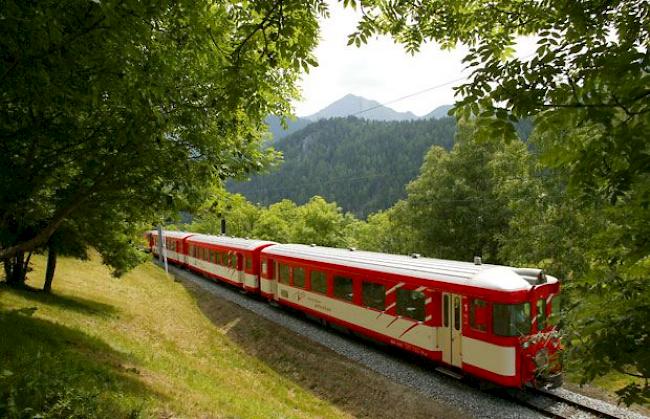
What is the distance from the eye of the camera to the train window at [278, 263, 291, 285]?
19231 millimetres

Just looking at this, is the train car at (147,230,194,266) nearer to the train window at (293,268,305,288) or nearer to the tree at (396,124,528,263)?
the tree at (396,124,528,263)

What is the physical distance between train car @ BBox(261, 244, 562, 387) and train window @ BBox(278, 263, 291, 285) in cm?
373

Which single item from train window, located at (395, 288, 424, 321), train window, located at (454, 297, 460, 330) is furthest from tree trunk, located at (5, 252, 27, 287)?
train window, located at (454, 297, 460, 330)

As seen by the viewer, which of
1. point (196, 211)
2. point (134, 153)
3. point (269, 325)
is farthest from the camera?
point (269, 325)

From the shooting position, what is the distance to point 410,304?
12281 mm

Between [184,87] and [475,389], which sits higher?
[184,87]

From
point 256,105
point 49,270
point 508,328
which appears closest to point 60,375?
point 256,105

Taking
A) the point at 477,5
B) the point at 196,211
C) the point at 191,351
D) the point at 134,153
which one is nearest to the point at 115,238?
the point at 191,351

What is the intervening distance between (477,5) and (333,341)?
12.4m

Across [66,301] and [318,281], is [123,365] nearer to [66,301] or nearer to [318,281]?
[66,301]

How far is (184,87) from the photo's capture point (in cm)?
652

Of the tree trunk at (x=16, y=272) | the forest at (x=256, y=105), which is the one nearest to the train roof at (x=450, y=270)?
the forest at (x=256, y=105)

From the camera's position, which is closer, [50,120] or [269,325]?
[50,120]

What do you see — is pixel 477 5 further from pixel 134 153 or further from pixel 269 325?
pixel 269 325
